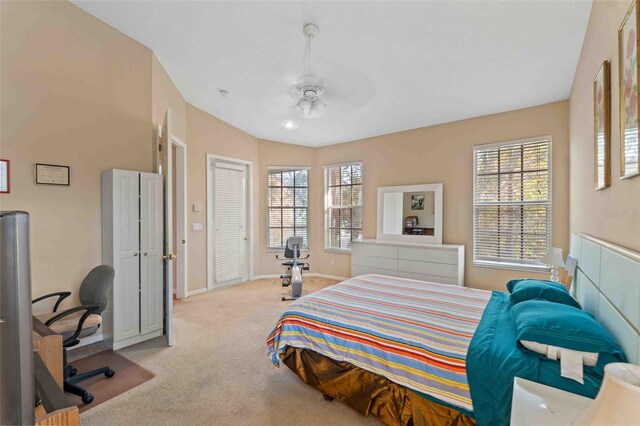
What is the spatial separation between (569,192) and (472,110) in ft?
5.04

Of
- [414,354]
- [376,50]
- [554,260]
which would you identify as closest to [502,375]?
[414,354]

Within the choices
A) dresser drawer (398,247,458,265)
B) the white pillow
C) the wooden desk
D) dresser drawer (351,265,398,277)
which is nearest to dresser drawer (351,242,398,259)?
dresser drawer (398,247,458,265)

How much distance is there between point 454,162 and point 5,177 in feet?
16.4

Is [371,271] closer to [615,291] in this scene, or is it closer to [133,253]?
[133,253]

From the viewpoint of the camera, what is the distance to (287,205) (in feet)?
19.6

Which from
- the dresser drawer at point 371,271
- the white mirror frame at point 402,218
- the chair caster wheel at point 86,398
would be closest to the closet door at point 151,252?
the chair caster wheel at point 86,398

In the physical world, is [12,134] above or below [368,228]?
above

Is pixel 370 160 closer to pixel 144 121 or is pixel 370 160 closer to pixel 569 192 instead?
pixel 569 192

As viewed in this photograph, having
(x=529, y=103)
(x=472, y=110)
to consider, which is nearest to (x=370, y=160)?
(x=472, y=110)

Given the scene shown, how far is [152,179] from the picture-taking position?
3.15 m

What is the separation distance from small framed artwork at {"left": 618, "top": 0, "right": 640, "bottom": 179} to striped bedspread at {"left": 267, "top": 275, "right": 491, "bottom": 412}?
3.82 ft

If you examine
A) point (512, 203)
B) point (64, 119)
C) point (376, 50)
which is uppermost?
point (376, 50)

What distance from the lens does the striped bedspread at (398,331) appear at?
1589 mm

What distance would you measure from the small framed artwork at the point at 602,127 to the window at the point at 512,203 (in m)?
1.83
